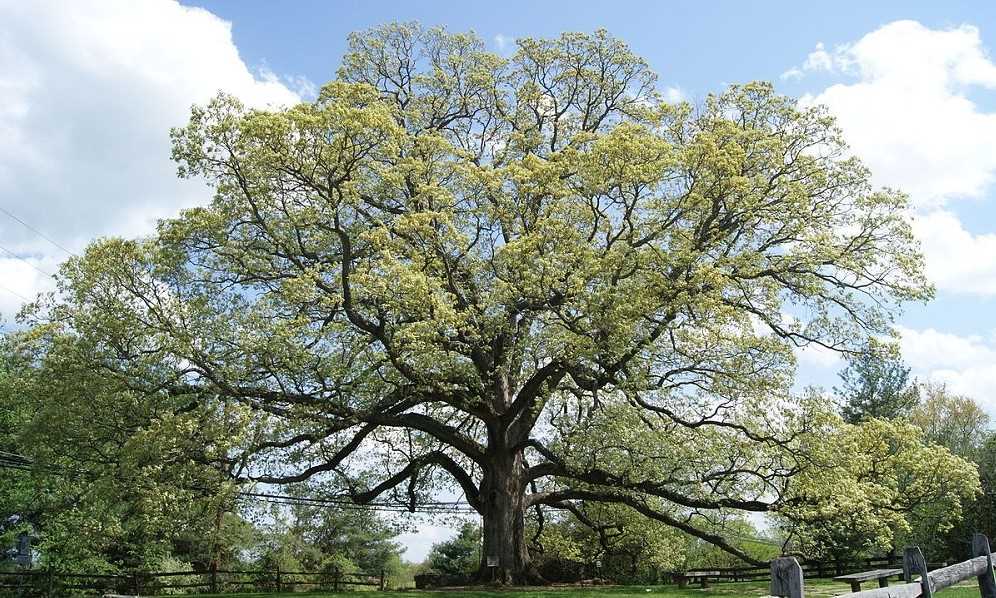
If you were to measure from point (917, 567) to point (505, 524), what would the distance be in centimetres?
1366

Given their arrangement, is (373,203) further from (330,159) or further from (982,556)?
(982,556)

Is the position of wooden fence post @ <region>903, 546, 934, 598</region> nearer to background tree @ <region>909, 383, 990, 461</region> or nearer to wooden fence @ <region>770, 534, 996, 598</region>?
wooden fence @ <region>770, 534, 996, 598</region>

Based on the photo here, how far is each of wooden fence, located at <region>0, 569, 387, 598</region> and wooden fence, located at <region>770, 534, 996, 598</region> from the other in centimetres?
2049

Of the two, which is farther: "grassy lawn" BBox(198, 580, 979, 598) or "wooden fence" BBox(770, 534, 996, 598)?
"grassy lawn" BBox(198, 580, 979, 598)

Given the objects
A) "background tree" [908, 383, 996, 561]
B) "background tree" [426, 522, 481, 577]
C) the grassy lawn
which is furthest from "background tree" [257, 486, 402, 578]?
"background tree" [908, 383, 996, 561]

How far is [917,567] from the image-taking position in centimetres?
880

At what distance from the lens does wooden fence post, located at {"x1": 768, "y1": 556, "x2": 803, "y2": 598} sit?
5.95 metres

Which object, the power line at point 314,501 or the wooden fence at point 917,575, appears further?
the power line at point 314,501

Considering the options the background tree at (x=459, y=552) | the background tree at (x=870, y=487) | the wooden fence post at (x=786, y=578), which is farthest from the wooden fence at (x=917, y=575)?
the background tree at (x=459, y=552)

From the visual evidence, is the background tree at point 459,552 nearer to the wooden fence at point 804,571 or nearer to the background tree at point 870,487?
the wooden fence at point 804,571

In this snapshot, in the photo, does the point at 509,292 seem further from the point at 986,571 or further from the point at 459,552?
the point at 459,552

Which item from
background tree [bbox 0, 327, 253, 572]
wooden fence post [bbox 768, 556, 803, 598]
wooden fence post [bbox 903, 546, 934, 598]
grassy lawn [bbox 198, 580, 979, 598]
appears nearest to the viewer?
wooden fence post [bbox 768, 556, 803, 598]

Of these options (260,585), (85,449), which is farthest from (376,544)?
(85,449)

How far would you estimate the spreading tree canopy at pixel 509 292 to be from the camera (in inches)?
675
